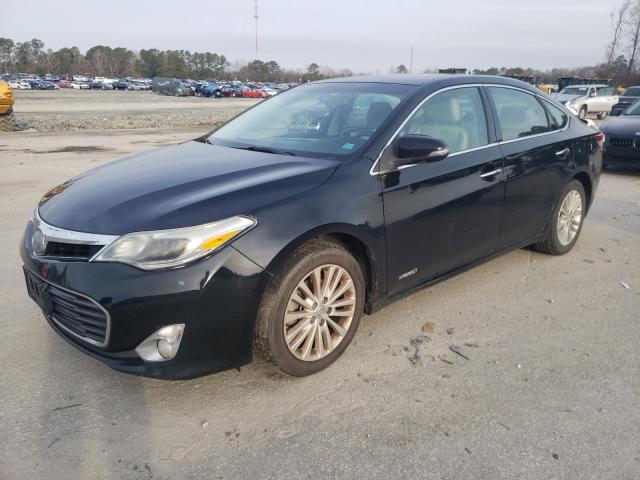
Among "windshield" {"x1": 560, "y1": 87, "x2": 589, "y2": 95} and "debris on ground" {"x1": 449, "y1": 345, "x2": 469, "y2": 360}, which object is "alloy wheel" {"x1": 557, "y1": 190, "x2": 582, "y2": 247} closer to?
"debris on ground" {"x1": 449, "y1": 345, "x2": 469, "y2": 360}

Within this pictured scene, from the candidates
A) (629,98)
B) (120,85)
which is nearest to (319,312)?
(629,98)

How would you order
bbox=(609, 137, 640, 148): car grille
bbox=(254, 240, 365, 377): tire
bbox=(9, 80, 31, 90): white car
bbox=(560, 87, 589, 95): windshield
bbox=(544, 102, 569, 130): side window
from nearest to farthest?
1. bbox=(254, 240, 365, 377): tire
2. bbox=(544, 102, 569, 130): side window
3. bbox=(609, 137, 640, 148): car grille
4. bbox=(560, 87, 589, 95): windshield
5. bbox=(9, 80, 31, 90): white car

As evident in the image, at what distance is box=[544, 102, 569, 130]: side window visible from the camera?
4.68 meters

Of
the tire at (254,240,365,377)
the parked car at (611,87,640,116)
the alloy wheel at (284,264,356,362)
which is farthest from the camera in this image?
the parked car at (611,87,640,116)

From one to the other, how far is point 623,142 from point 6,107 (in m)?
16.7

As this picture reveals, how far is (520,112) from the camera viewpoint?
4324mm

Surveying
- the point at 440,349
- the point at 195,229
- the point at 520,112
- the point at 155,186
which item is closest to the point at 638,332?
the point at 440,349

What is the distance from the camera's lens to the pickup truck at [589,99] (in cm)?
2442

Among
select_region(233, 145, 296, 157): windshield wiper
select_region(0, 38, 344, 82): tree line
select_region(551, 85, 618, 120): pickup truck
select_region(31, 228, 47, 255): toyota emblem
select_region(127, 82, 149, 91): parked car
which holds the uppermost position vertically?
select_region(0, 38, 344, 82): tree line

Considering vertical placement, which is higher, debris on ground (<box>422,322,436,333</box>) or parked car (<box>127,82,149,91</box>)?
parked car (<box>127,82,149,91</box>)

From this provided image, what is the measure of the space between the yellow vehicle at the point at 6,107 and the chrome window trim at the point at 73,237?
1579 centimetres

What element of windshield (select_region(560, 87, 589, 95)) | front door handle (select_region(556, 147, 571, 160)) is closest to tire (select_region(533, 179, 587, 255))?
front door handle (select_region(556, 147, 571, 160))

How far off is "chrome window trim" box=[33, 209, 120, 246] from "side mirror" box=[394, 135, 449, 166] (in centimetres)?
167

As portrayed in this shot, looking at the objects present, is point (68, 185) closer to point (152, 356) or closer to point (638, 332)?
point (152, 356)
